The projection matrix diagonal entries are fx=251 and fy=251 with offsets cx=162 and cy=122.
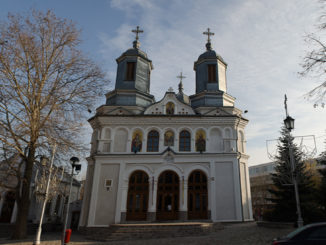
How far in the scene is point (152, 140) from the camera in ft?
73.6

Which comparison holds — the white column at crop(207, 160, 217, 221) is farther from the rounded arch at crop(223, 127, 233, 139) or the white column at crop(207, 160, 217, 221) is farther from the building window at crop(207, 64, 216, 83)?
the building window at crop(207, 64, 216, 83)

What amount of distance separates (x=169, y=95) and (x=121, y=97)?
473 cm

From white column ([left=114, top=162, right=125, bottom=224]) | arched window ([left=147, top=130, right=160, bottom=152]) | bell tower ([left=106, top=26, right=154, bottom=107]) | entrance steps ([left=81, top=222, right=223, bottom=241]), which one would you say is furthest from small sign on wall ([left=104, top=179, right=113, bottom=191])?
bell tower ([left=106, top=26, right=154, bottom=107])

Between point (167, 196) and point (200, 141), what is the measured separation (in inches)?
217

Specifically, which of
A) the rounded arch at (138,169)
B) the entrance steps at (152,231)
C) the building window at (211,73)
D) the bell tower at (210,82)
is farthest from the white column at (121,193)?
the building window at (211,73)

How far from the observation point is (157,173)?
827 inches

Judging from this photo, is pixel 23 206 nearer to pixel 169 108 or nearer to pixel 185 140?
pixel 185 140

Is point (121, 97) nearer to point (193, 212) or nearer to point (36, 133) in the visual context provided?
point (36, 133)

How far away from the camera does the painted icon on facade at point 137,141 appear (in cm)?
2211

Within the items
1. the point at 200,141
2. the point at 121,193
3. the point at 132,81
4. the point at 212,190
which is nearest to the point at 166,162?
the point at 200,141

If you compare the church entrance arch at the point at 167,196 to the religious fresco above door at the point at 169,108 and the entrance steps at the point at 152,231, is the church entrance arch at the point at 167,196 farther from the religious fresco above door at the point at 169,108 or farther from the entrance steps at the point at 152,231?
the religious fresco above door at the point at 169,108

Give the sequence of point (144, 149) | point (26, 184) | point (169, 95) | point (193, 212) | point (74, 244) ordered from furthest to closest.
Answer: point (169, 95)
point (144, 149)
point (193, 212)
point (26, 184)
point (74, 244)

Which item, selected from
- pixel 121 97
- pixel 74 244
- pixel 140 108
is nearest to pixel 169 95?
pixel 140 108

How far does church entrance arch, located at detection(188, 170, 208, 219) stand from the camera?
20.1m
